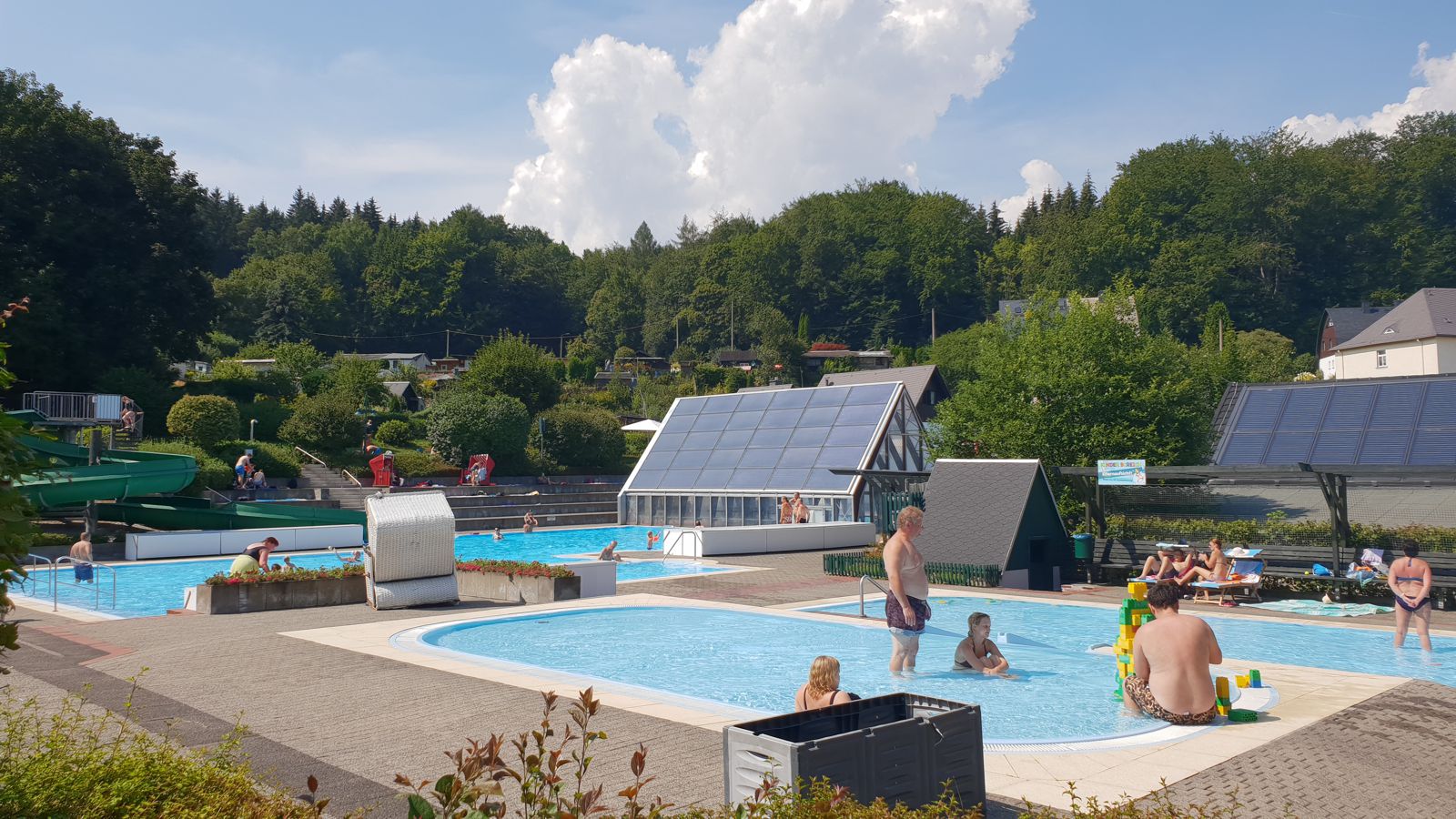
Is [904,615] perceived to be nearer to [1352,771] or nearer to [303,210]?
[1352,771]

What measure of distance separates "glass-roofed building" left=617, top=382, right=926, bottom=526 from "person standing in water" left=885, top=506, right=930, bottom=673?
19.3 meters

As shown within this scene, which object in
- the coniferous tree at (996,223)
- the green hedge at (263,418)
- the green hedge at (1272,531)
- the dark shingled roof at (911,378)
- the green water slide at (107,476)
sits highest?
the coniferous tree at (996,223)

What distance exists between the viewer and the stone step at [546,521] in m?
39.7

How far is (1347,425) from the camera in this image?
2395cm

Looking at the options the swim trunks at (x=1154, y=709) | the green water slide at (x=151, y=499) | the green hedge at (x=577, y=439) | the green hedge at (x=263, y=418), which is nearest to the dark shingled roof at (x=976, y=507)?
the swim trunks at (x=1154, y=709)

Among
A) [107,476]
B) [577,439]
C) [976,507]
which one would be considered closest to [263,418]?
[577,439]

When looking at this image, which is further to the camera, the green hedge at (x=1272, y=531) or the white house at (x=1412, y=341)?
the white house at (x=1412, y=341)

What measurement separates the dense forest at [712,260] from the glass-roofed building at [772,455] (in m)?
26.1

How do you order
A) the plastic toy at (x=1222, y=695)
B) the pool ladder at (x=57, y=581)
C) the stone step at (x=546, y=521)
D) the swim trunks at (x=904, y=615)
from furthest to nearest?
the stone step at (x=546, y=521) < the pool ladder at (x=57, y=581) < the swim trunks at (x=904, y=615) < the plastic toy at (x=1222, y=695)

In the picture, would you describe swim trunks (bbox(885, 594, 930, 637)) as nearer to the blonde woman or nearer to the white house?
the blonde woman

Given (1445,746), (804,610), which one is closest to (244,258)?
(804,610)

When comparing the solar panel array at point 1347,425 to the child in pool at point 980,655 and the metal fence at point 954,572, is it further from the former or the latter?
the child in pool at point 980,655

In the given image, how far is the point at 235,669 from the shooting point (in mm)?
11914

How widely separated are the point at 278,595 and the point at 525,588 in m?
4.21
